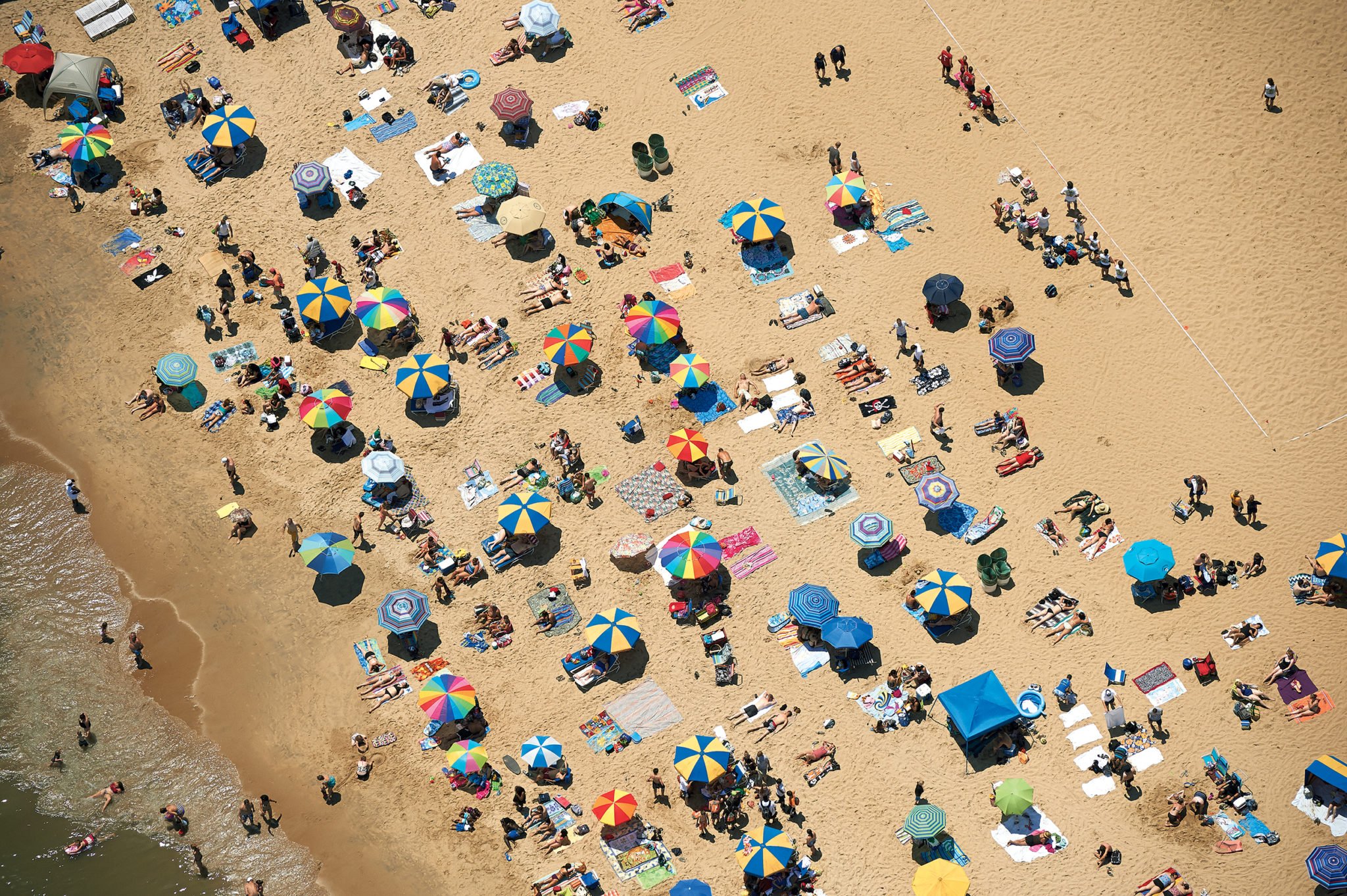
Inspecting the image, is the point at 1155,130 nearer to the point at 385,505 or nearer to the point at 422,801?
the point at 385,505

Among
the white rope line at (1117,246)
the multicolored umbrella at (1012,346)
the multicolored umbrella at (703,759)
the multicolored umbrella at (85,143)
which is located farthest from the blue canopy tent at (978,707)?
the multicolored umbrella at (85,143)

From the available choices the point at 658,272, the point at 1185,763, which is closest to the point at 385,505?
the point at 658,272

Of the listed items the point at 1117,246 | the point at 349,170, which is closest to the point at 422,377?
the point at 349,170

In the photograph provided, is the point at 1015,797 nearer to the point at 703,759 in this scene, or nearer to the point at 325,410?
the point at 703,759

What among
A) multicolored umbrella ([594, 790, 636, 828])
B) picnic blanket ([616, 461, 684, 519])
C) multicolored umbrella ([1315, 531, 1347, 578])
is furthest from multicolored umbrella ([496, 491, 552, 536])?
multicolored umbrella ([1315, 531, 1347, 578])

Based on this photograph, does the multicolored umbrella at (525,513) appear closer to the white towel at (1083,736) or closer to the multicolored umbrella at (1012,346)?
the multicolored umbrella at (1012,346)
